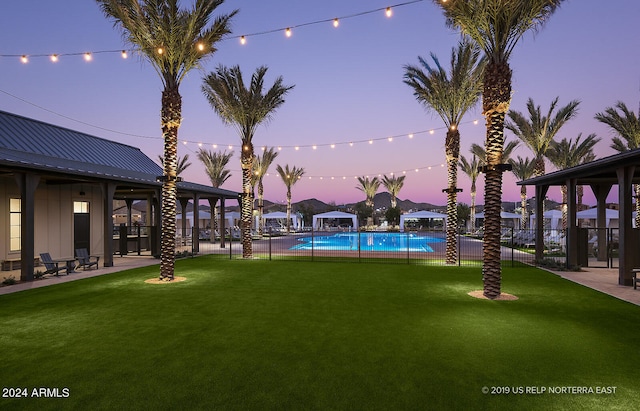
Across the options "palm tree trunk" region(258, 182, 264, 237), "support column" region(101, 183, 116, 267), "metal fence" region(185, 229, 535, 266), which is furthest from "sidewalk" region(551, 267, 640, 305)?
"palm tree trunk" region(258, 182, 264, 237)

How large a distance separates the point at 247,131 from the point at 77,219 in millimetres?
10288

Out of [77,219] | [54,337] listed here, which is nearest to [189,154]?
[77,219]

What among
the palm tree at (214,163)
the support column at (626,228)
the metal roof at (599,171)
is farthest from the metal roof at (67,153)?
the support column at (626,228)

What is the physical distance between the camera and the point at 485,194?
33.1 ft

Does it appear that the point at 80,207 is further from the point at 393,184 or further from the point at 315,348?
the point at 393,184

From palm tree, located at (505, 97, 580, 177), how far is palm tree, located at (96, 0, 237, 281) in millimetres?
22404

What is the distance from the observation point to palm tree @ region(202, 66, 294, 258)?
19.2m

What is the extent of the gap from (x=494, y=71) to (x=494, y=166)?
2832 millimetres

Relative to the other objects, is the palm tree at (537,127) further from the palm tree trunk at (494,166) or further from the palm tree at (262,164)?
the palm tree at (262,164)

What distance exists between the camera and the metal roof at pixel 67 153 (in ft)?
47.1

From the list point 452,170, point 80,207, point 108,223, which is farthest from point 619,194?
point 80,207

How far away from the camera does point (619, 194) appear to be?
39.2 ft

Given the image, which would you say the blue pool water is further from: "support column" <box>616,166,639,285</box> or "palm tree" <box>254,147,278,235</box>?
"palm tree" <box>254,147,278,235</box>

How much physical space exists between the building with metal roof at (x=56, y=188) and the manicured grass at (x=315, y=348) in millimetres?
4398
